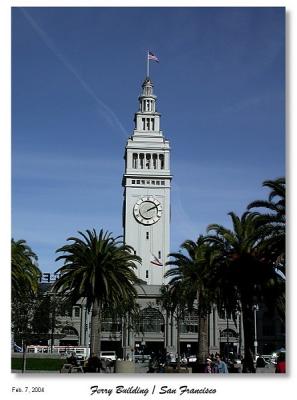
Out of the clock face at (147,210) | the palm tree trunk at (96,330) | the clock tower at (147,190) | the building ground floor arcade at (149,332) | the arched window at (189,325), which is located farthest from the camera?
the clock face at (147,210)

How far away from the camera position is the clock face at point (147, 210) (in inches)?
4532

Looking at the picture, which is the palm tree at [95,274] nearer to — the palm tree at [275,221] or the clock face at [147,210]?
the palm tree at [275,221]

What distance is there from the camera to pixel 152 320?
108875 millimetres

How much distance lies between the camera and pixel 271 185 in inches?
1307

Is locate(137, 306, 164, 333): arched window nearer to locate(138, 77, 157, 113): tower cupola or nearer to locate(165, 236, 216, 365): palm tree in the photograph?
locate(138, 77, 157, 113): tower cupola

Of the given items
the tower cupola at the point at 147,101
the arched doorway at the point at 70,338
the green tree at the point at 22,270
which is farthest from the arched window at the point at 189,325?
the green tree at the point at 22,270

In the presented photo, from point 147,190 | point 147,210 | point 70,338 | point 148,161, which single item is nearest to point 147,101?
point 148,161

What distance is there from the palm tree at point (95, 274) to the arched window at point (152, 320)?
2436 inches

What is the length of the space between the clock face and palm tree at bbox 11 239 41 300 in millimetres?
65357

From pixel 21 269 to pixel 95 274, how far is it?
5.01 meters

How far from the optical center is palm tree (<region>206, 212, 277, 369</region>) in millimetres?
37781
